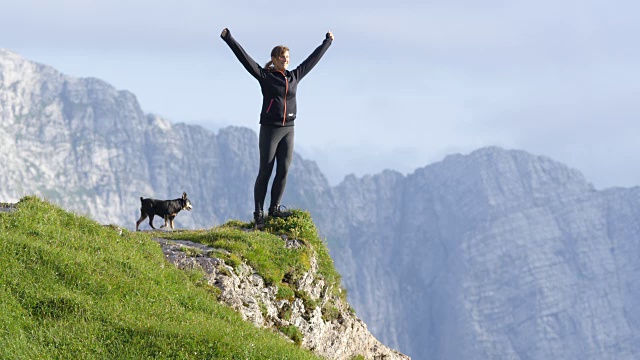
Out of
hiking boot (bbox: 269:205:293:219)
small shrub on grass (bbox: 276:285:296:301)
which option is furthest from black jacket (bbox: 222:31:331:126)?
small shrub on grass (bbox: 276:285:296:301)

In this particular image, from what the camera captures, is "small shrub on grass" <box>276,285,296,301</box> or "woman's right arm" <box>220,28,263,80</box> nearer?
"small shrub on grass" <box>276,285,296,301</box>

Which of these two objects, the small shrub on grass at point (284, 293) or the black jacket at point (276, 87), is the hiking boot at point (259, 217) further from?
the small shrub on grass at point (284, 293)

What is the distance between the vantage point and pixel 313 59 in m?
23.1

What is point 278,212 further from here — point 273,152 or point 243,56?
point 243,56

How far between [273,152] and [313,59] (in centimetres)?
292

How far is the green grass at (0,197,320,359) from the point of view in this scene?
1352 centimetres

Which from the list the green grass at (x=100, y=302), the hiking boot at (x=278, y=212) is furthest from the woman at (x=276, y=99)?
the green grass at (x=100, y=302)

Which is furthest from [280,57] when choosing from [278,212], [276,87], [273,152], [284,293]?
[284,293]

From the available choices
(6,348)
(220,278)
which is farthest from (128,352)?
(220,278)

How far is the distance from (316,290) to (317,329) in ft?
4.30

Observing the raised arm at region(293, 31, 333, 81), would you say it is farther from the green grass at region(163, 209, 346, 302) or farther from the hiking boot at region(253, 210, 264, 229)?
the hiking boot at region(253, 210, 264, 229)

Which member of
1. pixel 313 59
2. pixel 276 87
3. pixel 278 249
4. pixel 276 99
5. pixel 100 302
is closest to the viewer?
pixel 100 302

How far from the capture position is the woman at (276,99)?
2200cm

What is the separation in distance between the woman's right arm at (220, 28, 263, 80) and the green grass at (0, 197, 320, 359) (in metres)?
5.71
